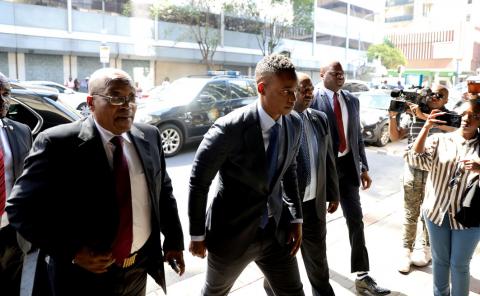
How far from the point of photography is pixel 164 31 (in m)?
29.3

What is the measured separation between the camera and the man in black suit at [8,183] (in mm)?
2375

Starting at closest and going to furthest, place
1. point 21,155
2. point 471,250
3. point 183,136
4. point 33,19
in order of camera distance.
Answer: point 21,155, point 471,250, point 183,136, point 33,19

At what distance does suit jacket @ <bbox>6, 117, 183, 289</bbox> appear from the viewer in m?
1.74

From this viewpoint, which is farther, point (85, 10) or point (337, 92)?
point (85, 10)

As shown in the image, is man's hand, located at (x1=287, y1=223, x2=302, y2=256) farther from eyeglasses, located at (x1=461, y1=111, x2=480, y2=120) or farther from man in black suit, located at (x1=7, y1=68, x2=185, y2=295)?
eyeglasses, located at (x1=461, y1=111, x2=480, y2=120)

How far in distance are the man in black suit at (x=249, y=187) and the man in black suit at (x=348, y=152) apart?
3.83 feet

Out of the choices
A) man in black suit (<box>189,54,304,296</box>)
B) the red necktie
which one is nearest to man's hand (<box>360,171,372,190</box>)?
the red necktie

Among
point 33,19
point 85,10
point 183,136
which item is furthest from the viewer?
point 85,10

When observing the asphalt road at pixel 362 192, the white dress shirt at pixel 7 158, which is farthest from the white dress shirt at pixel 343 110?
the white dress shirt at pixel 7 158

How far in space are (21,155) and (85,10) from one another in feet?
85.3

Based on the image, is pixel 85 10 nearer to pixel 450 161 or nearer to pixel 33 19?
pixel 33 19

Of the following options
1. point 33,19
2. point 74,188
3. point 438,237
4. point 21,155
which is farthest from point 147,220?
point 33,19

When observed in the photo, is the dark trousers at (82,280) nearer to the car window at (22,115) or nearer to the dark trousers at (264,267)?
the dark trousers at (264,267)

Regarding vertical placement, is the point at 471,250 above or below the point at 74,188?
below
